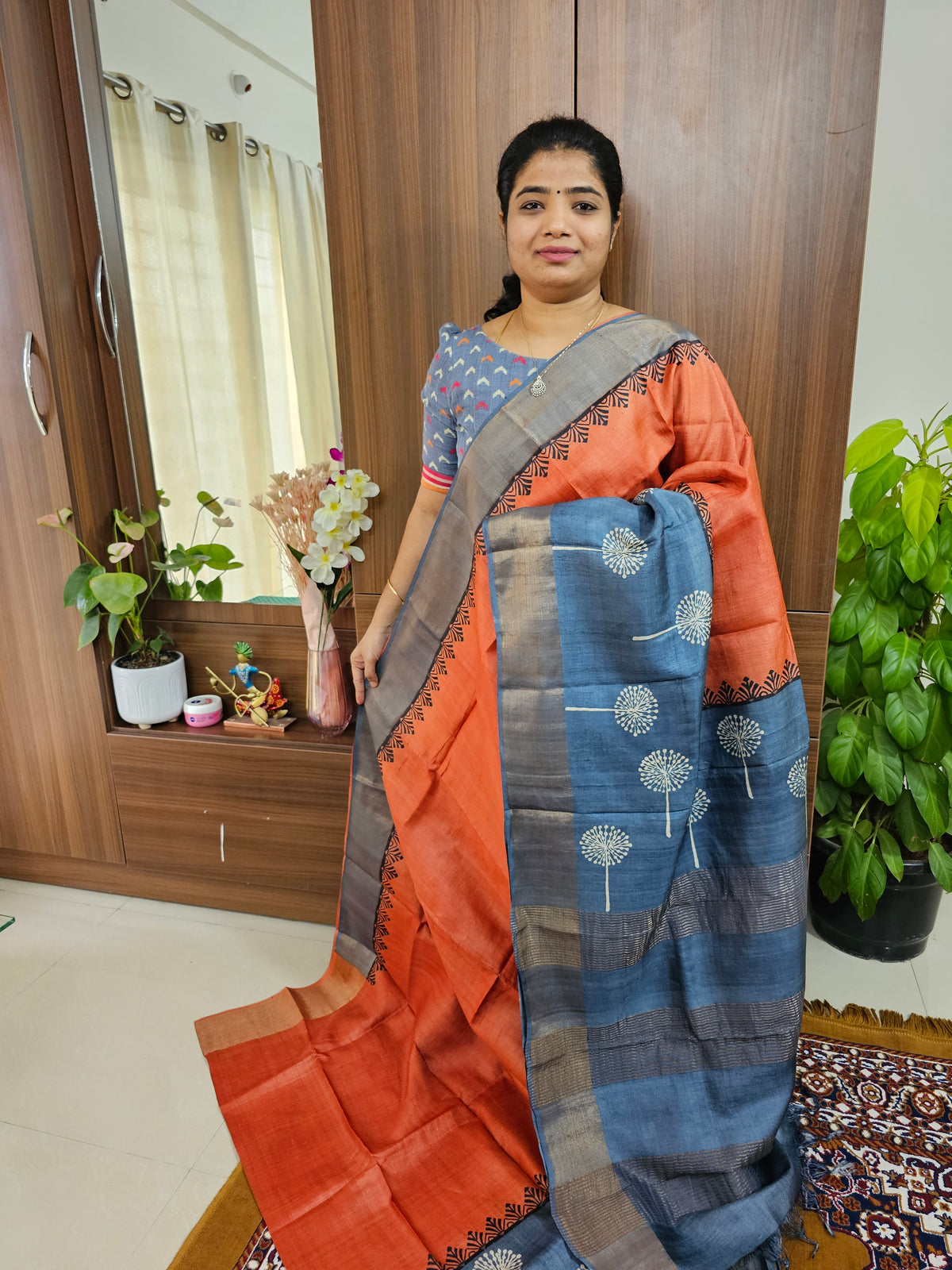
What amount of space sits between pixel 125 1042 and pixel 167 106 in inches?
74.1

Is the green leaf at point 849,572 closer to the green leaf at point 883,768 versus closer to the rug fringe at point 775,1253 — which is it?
the green leaf at point 883,768

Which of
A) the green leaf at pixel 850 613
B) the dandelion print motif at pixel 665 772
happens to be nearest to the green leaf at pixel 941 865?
the green leaf at pixel 850 613

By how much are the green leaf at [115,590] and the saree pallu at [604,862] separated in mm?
854

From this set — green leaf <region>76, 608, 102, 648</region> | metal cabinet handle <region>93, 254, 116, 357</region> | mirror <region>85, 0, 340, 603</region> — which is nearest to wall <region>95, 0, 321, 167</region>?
mirror <region>85, 0, 340, 603</region>

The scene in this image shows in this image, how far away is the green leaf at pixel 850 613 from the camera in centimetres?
161

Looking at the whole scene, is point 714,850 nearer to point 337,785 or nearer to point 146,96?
point 337,785

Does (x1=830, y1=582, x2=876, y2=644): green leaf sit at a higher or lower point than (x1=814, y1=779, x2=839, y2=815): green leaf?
higher

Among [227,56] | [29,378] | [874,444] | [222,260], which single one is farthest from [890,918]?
[227,56]

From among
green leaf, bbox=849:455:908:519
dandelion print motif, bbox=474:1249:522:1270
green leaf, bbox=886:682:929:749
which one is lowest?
dandelion print motif, bbox=474:1249:522:1270

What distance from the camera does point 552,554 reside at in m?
1.12

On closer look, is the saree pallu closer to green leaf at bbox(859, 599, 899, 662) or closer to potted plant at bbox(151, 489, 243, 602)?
green leaf at bbox(859, 599, 899, 662)

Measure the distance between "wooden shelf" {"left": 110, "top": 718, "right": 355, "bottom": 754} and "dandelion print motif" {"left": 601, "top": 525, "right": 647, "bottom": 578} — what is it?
89cm

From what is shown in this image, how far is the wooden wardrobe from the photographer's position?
132cm

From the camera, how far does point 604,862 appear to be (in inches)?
44.1
